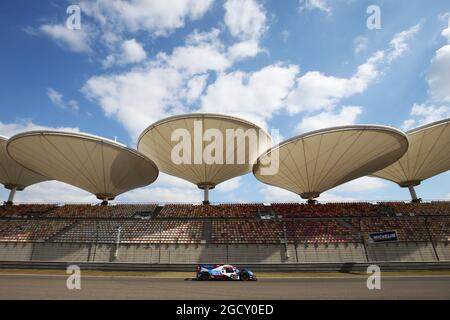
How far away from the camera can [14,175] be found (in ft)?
140

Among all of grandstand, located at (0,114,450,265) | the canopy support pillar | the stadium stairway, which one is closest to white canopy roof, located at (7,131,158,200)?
grandstand, located at (0,114,450,265)

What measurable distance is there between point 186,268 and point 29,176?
38651 mm

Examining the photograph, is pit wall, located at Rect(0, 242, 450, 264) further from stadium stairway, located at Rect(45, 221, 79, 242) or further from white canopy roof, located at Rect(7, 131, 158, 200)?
white canopy roof, located at Rect(7, 131, 158, 200)

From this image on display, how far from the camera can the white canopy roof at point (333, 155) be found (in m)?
26.5

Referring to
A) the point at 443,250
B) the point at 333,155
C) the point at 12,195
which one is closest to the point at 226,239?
the point at 333,155

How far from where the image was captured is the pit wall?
23.1m

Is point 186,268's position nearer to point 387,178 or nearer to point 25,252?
point 25,252

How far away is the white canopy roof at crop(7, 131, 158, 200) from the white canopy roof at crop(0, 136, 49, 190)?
10189 mm

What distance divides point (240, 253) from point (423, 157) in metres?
30.1

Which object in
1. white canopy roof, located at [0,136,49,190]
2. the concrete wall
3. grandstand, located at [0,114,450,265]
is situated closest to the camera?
the concrete wall

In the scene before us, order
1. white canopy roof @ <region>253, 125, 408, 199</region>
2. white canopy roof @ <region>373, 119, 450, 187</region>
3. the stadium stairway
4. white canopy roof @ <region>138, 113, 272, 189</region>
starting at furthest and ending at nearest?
white canopy roof @ <region>373, 119, 450, 187</region>
white canopy roof @ <region>138, 113, 272, 189</region>
white canopy roof @ <region>253, 125, 408, 199</region>
the stadium stairway

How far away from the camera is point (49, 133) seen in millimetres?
27000

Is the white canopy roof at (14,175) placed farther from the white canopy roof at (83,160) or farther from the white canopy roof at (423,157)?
the white canopy roof at (423,157)

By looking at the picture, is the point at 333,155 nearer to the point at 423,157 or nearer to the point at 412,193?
the point at 423,157
